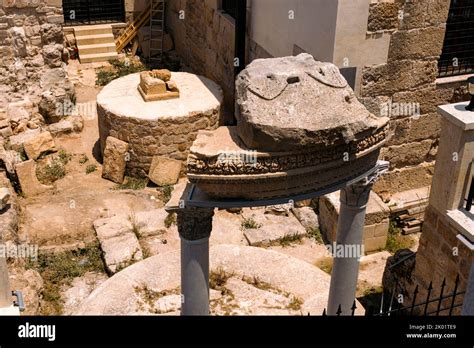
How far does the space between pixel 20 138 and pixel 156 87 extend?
2442mm

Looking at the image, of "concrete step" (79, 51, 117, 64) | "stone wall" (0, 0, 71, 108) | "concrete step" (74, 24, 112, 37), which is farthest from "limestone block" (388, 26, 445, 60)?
"concrete step" (74, 24, 112, 37)

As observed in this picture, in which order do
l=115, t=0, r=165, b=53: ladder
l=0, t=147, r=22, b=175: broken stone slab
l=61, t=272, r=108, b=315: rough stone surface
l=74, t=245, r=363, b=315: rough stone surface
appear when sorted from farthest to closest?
l=115, t=0, r=165, b=53: ladder, l=0, t=147, r=22, b=175: broken stone slab, l=61, t=272, r=108, b=315: rough stone surface, l=74, t=245, r=363, b=315: rough stone surface

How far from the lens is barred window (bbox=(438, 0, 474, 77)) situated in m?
8.88

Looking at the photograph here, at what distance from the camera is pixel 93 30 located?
579 inches

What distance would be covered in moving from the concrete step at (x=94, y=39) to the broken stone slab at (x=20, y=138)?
435 centimetres

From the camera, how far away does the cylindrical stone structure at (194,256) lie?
15.1 ft

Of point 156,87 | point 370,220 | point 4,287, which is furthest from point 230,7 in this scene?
point 4,287

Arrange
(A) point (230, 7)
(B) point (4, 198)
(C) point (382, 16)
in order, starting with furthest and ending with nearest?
(A) point (230, 7) < (B) point (4, 198) < (C) point (382, 16)

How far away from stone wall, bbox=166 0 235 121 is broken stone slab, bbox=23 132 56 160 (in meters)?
3.34

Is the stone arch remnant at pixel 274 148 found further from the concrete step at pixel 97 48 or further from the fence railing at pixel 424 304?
the concrete step at pixel 97 48

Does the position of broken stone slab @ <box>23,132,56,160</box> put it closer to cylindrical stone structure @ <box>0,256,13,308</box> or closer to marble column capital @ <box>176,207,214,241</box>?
cylindrical stone structure @ <box>0,256,13,308</box>

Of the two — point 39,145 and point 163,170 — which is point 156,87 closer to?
point 163,170
